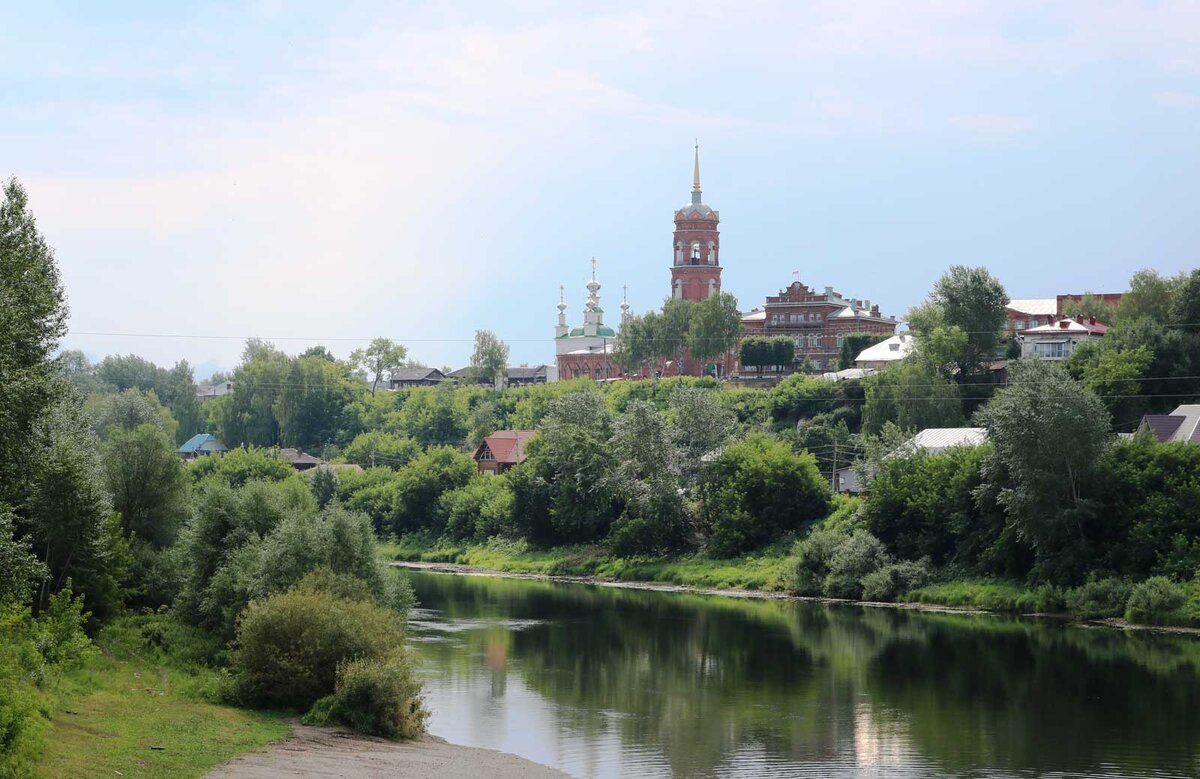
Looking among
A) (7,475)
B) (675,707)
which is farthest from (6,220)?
(675,707)

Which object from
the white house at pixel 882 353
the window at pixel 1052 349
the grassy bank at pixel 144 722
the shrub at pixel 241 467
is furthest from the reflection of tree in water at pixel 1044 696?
the white house at pixel 882 353

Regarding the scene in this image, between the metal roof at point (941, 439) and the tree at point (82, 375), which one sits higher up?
the tree at point (82, 375)

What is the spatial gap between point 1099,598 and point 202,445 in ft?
356

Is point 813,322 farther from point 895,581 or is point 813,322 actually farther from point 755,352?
point 895,581

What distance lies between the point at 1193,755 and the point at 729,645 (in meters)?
20.2

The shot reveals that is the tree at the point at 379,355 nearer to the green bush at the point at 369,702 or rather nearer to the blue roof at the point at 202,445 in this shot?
the blue roof at the point at 202,445

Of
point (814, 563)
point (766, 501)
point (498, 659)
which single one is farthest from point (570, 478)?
point (498, 659)

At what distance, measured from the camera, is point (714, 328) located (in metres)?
124

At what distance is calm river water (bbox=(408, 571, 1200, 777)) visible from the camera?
33.3 meters

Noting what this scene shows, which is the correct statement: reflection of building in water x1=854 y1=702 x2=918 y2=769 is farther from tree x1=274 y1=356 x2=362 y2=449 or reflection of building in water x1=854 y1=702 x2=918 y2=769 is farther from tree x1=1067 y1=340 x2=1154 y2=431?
tree x1=274 y1=356 x2=362 y2=449

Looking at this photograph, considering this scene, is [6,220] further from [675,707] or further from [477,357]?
[477,357]

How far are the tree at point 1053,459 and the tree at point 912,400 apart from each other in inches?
1041

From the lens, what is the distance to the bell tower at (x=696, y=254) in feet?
478

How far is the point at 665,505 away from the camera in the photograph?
252 feet
